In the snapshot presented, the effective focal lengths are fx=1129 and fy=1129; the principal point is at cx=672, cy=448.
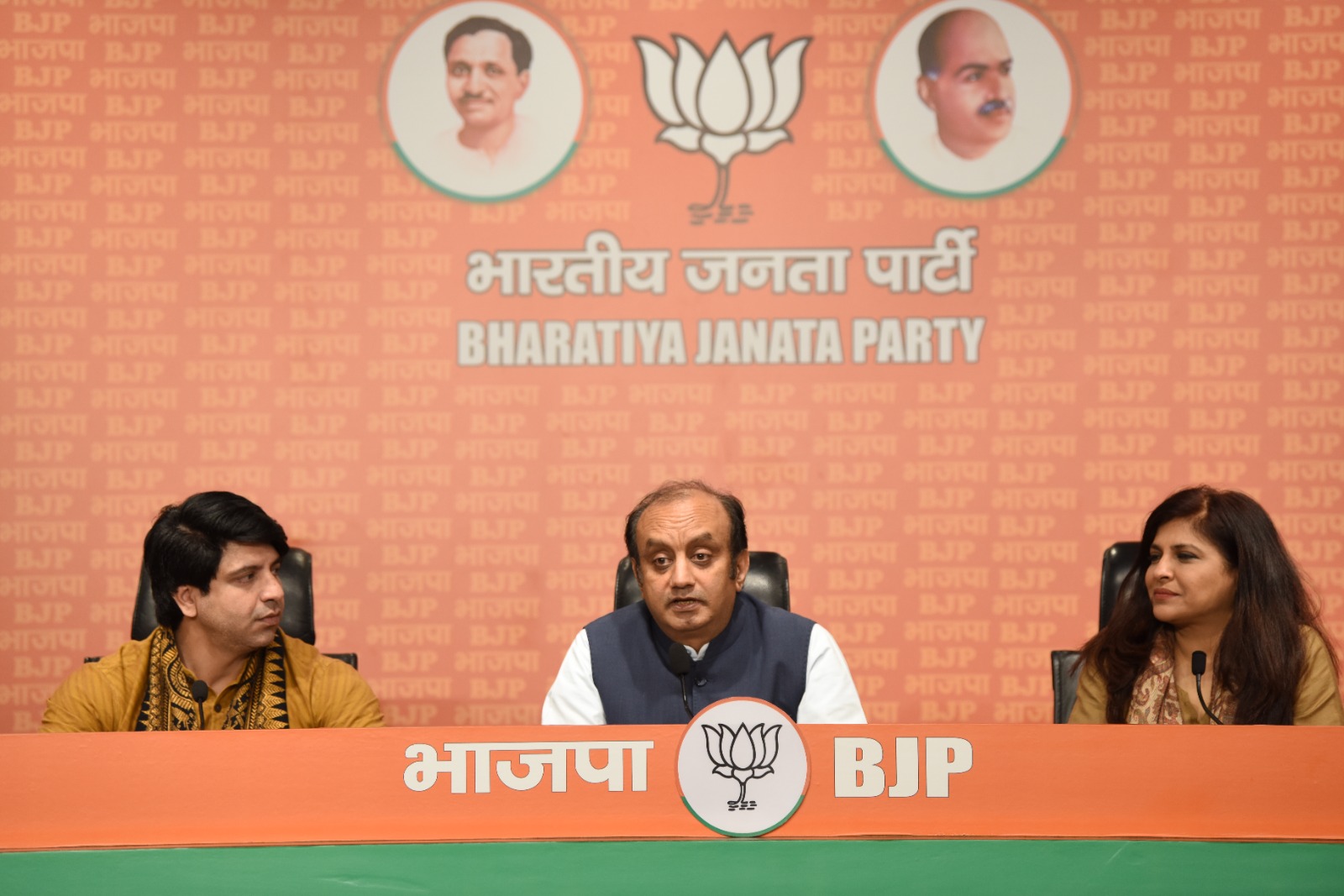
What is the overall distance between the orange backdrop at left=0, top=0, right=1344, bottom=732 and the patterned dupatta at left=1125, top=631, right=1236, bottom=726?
1.09 meters

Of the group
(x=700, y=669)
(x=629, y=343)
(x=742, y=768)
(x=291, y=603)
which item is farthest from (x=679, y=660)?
(x=629, y=343)

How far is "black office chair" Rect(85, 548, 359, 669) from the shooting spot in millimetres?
2350

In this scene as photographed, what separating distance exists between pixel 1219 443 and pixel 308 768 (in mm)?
2710

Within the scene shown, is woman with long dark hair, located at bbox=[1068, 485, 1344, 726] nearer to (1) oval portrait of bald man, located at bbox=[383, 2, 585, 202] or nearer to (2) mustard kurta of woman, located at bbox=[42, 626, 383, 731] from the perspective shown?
(2) mustard kurta of woman, located at bbox=[42, 626, 383, 731]

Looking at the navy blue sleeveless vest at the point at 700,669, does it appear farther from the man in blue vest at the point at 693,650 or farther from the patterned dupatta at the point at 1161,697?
the patterned dupatta at the point at 1161,697

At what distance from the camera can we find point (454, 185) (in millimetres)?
3182

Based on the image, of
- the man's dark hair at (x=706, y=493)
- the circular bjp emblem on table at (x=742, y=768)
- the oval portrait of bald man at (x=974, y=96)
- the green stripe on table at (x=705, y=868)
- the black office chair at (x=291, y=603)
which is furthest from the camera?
the oval portrait of bald man at (x=974, y=96)

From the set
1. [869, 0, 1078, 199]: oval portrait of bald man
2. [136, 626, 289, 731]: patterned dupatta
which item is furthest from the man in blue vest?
[869, 0, 1078, 199]: oval portrait of bald man

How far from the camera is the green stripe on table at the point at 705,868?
49.7 inches

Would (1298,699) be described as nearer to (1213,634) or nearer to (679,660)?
(1213,634)

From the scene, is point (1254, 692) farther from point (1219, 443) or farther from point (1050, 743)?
point (1219, 443)

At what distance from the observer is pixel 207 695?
2.03 meters

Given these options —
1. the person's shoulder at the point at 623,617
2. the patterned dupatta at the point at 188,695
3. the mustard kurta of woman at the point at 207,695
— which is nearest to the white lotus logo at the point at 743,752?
the person's shoulder at the point at 623,617

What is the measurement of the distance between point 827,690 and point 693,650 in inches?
9.9
